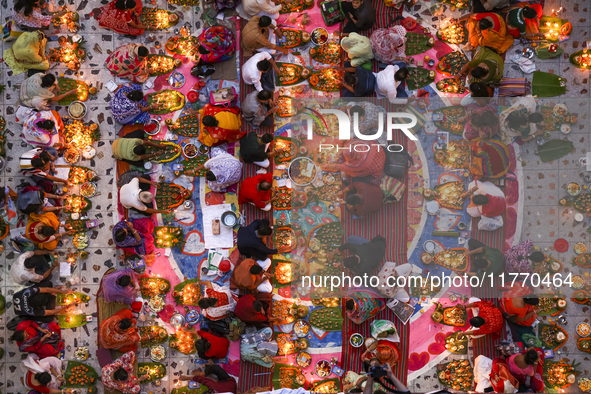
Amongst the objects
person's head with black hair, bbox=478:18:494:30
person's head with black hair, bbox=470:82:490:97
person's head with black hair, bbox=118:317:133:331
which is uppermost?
person's head with black hair, bbox=478:18:494:30

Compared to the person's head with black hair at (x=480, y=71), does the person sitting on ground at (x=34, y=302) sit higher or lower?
lower

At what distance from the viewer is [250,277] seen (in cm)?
1030

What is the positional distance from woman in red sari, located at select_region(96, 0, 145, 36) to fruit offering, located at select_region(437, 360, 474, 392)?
31.3 feet

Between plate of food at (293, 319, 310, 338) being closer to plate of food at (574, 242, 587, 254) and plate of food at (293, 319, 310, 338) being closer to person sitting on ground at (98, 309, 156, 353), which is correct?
person sitting on ground at (98, 309, 156, 353)

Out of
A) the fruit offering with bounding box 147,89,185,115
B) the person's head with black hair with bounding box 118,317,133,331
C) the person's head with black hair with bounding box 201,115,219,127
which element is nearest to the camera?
the person's head with black hair with bounding box 118,317,133,331

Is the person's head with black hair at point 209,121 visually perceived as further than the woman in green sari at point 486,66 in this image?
No

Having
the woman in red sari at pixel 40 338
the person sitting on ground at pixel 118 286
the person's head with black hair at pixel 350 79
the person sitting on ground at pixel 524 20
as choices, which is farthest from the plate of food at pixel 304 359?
the person sitting on ground at pixel 524 20

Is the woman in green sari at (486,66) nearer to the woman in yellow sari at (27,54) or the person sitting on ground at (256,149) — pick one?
the person sitting on ground at (256,149)

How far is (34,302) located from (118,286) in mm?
1614

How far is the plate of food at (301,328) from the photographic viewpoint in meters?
10.7

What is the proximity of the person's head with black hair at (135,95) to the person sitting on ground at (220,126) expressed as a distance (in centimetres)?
124

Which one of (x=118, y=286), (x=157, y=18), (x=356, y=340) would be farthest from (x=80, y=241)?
(x=356, y=340)

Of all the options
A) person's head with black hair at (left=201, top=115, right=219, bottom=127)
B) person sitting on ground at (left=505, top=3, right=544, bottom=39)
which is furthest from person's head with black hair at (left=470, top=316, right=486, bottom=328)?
person's head with black hair at (left=201, top=115, right=219, bottom=127)

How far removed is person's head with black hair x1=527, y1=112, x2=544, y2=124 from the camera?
10391 millimetres
